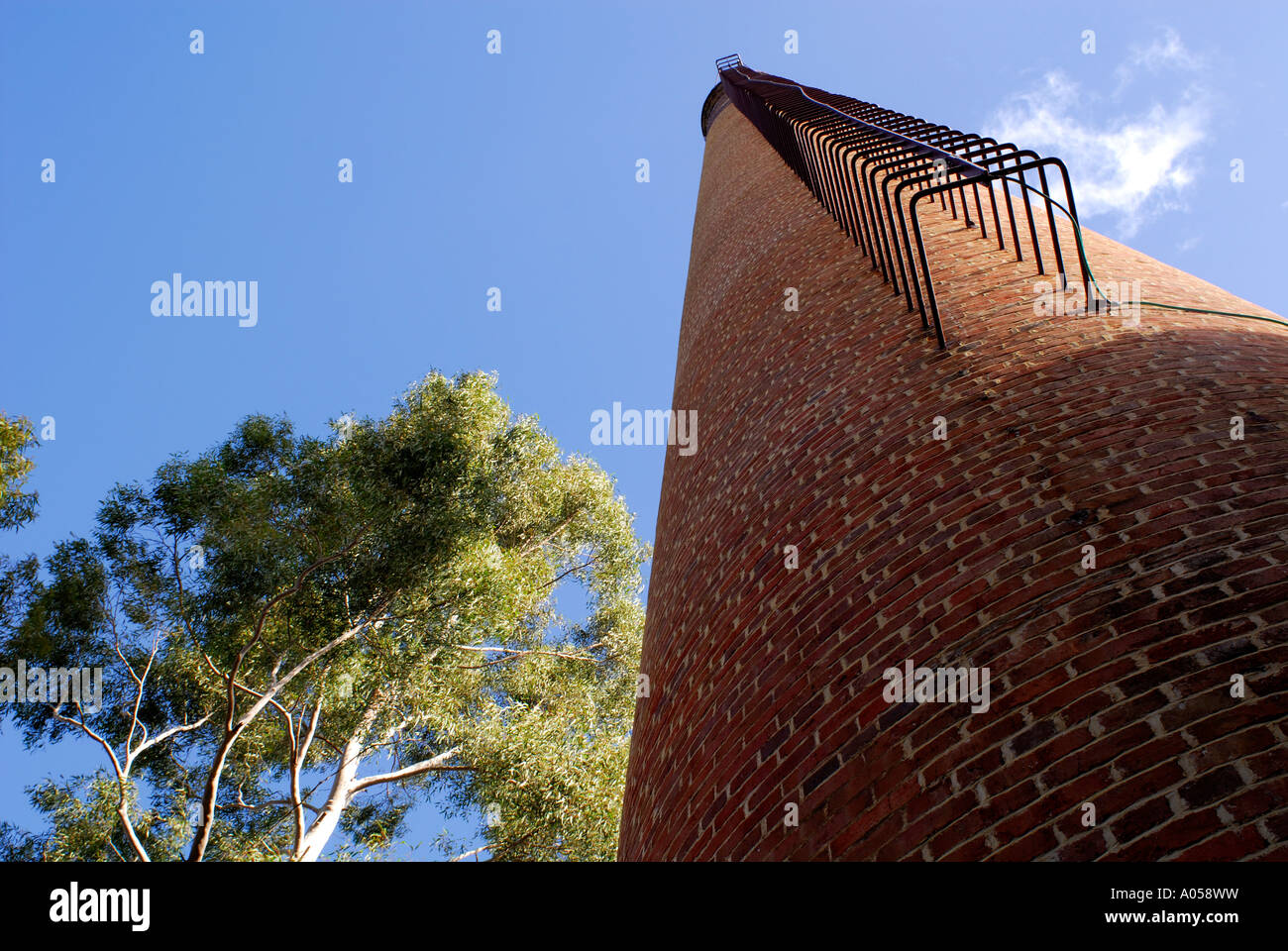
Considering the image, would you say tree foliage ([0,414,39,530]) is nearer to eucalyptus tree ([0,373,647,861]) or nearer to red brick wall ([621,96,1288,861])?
eucalyptus tree ([0,373,647,861])

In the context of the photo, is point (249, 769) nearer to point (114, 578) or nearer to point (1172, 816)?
point (114, 578)

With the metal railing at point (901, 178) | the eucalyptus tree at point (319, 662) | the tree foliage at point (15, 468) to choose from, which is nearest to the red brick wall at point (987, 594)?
the metal railing at point (901, 178)

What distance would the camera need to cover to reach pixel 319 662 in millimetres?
11375

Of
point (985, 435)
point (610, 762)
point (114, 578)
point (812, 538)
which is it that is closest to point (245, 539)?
point (114, 578)

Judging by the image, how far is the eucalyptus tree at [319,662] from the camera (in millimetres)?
10633

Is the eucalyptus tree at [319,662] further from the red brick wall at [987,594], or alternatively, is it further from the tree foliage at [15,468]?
the red brick wall at [987,594]

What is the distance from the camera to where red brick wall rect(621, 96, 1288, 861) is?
2.26 meters

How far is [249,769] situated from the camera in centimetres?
1297

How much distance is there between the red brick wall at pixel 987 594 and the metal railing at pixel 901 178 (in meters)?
0.23

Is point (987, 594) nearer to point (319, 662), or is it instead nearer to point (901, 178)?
point (901, 178)

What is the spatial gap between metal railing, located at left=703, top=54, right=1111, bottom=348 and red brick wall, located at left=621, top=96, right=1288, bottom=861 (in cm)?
23

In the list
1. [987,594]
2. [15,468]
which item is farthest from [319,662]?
[987,594]

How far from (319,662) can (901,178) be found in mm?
9668
